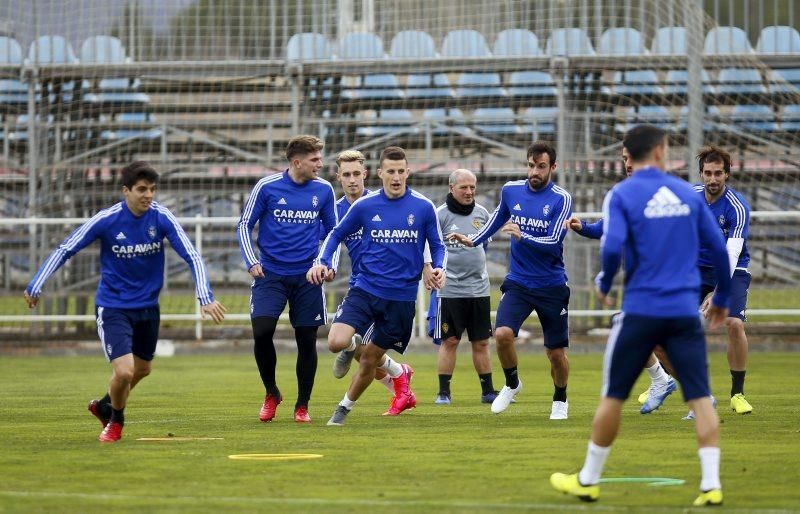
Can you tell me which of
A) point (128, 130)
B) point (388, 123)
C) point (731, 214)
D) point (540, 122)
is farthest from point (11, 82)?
point (731, 214)

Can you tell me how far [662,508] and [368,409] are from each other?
19.1 feet

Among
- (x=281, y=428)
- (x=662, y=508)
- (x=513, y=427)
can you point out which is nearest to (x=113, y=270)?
(x=281, y=428)

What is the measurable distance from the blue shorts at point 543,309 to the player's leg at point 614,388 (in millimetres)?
4273

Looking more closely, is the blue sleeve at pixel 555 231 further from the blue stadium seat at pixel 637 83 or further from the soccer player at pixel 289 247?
the blue stadium seat at pixel 637 83

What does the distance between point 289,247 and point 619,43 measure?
1162 cm

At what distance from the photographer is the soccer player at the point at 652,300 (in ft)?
21.6

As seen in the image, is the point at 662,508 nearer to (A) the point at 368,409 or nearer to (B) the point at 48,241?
(A) the point at 368,409

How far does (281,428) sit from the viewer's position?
33.7 ft

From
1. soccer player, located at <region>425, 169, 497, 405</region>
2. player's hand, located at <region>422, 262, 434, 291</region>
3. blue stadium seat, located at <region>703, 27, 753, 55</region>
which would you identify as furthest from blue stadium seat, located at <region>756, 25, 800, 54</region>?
player's hand, located at <region>422, 262, 434, 291</region>

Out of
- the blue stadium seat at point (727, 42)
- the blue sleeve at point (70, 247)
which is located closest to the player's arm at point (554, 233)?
the blue sleeve at point (70, 247)

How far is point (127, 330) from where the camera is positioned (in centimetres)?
955

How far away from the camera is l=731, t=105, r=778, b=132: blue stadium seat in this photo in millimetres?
22094

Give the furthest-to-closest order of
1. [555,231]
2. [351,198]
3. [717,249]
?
[351,198] < [555,231] < [717,249]

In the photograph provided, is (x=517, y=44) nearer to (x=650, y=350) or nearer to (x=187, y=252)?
(x=187, y=252)
